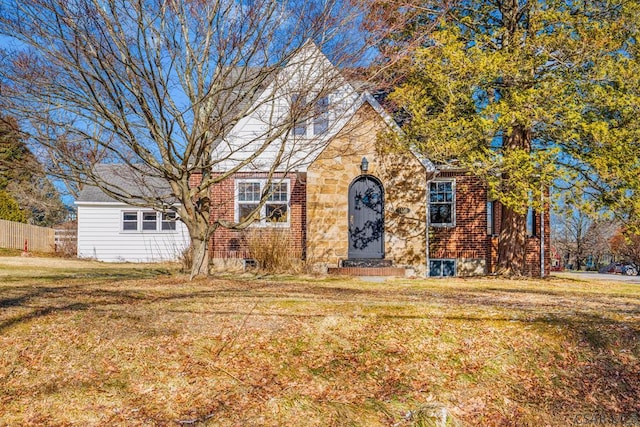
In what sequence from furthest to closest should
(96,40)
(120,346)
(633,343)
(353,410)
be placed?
(96,40)
(633,343)
(120,346)
(353,410)

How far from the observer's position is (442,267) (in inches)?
566

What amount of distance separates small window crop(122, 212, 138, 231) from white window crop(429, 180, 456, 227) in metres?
11.9

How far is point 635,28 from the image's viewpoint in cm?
1095

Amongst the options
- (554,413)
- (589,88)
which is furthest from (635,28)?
(554,413)

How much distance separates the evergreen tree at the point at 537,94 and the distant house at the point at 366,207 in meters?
1.16

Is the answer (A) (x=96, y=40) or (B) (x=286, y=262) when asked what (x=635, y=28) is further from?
(A) (x=96, y=40)

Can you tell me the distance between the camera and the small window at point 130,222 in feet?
64.8

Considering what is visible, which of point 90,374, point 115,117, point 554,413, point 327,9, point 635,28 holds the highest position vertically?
point 635,28

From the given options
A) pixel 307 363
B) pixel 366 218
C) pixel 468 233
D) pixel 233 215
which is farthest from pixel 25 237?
pixel 307 363

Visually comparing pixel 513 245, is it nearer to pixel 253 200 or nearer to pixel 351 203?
pixel 351 203

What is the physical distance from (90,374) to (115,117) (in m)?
4.26

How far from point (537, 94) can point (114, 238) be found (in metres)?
16.3

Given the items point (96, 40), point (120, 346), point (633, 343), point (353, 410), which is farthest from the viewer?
point (96, 40)

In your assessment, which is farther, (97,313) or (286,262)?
(286,262)
